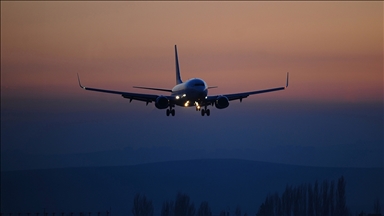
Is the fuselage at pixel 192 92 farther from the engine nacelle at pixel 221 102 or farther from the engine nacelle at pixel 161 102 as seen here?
the engine nacelle at pixel 221 102

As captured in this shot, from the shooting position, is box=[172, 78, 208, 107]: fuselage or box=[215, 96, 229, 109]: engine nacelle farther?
box=[215, 96, 229, 109]: engine nacelle

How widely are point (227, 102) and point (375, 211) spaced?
293ft

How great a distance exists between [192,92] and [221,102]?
5.68m

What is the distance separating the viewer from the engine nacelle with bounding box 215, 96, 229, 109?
106m

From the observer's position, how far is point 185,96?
10406 cm

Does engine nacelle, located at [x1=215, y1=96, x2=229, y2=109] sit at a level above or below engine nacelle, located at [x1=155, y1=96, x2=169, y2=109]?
above

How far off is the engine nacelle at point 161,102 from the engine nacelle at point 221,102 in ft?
22.4

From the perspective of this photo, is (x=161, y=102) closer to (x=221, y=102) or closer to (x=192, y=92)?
(x=192, y=92)

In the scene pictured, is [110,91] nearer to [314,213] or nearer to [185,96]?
[185,96]

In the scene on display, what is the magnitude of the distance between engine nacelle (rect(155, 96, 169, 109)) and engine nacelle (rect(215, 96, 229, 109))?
22.4ft

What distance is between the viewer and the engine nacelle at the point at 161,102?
10650 cm

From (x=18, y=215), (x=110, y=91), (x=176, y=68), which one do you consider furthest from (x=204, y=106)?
(x=18, y=215)

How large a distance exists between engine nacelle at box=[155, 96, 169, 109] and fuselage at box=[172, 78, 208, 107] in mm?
1936

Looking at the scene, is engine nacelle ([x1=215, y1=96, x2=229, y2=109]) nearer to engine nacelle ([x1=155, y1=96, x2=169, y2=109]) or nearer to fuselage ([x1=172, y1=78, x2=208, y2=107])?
fuselage ([x1=172, y1=78, x2=208, y2=107])
